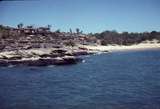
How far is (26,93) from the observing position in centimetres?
2414

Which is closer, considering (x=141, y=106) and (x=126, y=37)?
(x=141, y=106)

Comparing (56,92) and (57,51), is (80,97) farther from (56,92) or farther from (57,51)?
(57,51)

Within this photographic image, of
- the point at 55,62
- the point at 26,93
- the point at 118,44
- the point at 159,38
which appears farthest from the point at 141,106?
the point at 159,38

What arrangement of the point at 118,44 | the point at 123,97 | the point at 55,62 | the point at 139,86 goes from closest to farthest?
the point at 123,97
the point at 139,86
the point at 55,62
the point at 118,44

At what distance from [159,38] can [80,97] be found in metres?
136

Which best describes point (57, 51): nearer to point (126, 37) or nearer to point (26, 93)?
point (26, 93)

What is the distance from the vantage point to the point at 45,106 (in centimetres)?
1914

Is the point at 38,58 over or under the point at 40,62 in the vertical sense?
over

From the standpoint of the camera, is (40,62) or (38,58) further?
(38,58)

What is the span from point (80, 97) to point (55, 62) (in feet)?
90.9

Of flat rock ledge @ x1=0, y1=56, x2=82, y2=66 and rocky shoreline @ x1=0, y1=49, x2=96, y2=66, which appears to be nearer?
flat rock ledge @ x1=0, y1=56, x2=82, y2=66

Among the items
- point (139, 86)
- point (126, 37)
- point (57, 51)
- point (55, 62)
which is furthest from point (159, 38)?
point (139, 86)

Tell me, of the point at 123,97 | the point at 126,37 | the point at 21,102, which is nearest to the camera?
the point at 21,102

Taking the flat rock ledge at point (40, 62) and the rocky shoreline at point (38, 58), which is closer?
the flat rock ledge at point (40, 62)
